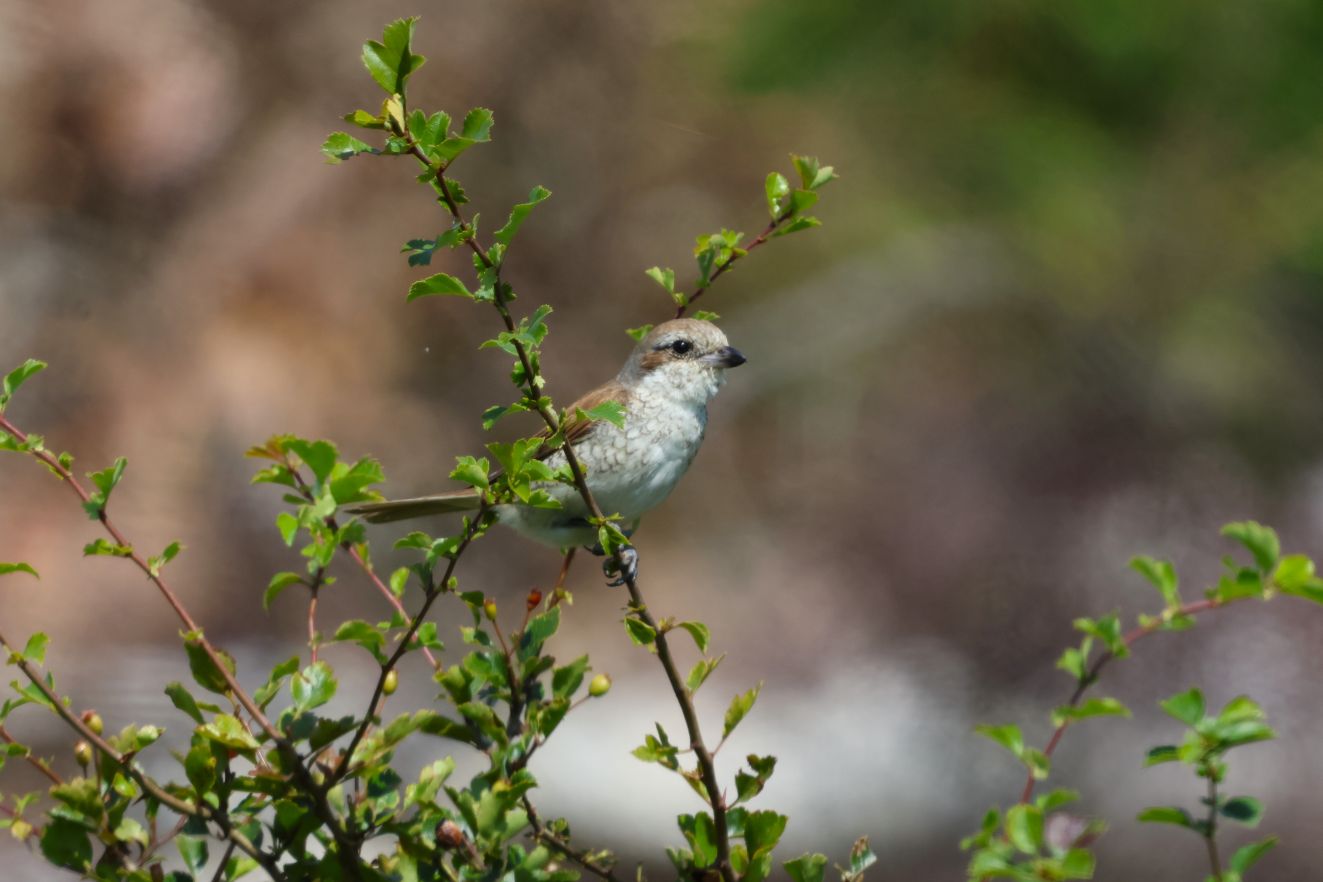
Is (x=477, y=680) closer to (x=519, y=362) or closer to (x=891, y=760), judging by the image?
(x=519, y=362)

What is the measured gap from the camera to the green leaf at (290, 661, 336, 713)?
1.53 meters

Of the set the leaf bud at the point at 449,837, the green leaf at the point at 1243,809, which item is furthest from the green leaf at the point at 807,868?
the green leaf at the point at 1243,809

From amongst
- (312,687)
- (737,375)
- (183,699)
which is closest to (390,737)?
(312,687)

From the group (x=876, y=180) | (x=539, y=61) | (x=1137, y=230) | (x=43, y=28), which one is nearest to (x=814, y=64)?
(x=1137, y=230)

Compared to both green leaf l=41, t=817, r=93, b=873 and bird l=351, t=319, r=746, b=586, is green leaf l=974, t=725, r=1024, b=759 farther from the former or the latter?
bird l=351, t=319, r=746, b=586

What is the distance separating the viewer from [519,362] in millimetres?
1450

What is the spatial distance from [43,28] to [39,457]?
4455 millimetres

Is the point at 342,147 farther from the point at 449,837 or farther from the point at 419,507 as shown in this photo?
the point at 419,507

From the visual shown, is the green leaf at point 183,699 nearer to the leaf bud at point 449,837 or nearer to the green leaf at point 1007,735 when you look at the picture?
the leaf bud at point 449,837

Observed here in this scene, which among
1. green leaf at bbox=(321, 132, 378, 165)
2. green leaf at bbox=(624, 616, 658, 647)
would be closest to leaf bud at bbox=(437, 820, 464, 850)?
green leaf at bbox=(624, 616, 658, 647)

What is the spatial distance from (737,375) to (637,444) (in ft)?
10.1

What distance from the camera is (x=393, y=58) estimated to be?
4.26ft

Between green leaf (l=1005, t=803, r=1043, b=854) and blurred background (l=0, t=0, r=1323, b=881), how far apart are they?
2.62 meters

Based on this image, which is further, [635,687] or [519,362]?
[635,687]
